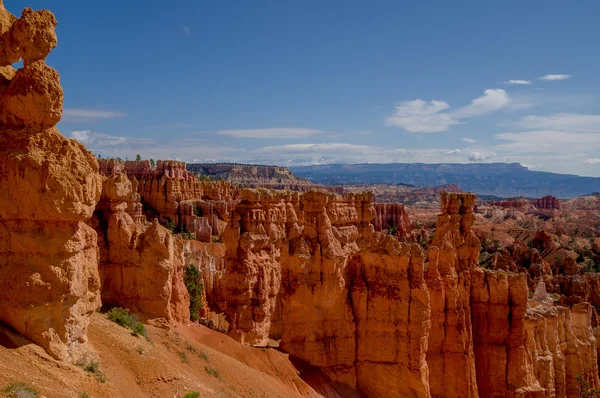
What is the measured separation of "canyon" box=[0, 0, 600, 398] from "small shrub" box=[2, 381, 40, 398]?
0.24 m

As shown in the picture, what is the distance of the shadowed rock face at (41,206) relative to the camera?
8.98 metres

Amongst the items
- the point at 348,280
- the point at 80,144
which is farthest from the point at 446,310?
the point at 80,144

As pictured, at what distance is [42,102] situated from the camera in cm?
943

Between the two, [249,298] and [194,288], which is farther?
[194,288]

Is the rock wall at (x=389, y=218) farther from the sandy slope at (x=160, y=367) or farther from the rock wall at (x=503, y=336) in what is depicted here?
the sandy slope at (x=160, y=367)

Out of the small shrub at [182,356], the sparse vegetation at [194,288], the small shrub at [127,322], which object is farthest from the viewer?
the sparse vegetation at [194,288]

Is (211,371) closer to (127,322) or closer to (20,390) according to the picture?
(127,322)

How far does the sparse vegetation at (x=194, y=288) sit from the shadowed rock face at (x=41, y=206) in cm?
1768

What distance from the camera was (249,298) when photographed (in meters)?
27.2

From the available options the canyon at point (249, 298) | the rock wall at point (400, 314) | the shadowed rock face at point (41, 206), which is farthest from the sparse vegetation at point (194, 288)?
the shadowed rock face at point (41, 206)

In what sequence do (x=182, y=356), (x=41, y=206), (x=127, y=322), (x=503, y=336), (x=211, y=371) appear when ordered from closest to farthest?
(x=41, y=206) < (x=127, y=322) < (x=182, y=356) < (x=211, y=371) < (x=503, y=336)

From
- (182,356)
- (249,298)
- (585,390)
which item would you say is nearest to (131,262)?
(182,356)

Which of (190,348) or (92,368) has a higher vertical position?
(92,368)

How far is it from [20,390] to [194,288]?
859 inches
